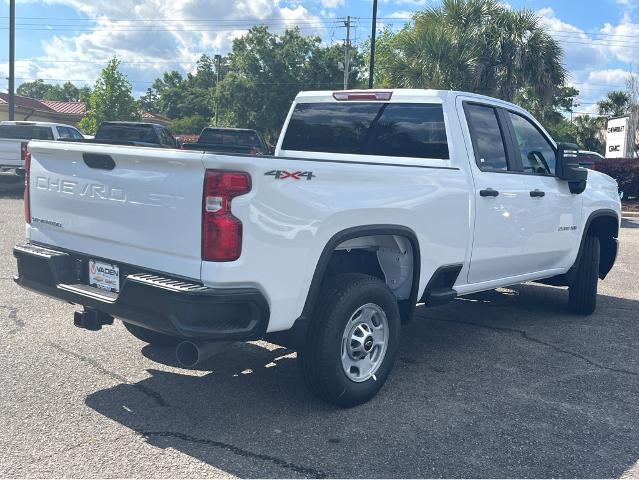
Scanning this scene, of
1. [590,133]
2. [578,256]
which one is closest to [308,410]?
[578,256]

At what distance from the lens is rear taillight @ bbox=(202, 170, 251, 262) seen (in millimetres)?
3422

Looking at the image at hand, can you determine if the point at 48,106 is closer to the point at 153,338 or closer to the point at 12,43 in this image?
the point at 12,43

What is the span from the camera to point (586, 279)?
6.93 meters

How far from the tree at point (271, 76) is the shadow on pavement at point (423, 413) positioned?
140 feet

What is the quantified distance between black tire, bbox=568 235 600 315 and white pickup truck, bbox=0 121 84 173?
13513mm

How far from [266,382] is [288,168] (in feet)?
5.84

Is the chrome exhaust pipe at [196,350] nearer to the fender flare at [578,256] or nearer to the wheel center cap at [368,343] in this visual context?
the wheel center cap at [368,343]

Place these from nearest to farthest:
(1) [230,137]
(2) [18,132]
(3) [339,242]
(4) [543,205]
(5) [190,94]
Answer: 1. (3) [339,242]
2. (4) [543,205]
3. (1) [230,137]
4. (2) [18,132]
5. (5) [190,94]

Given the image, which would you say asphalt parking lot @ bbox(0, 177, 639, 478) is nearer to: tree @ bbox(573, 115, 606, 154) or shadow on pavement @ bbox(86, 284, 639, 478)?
shadow on pavement @ bbox(86, 284, 639, 478)

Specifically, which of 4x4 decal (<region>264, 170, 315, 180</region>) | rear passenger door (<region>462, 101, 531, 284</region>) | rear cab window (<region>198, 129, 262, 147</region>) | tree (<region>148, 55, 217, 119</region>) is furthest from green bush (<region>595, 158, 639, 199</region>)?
tree (<region>148, 55, 217, 119</region>)

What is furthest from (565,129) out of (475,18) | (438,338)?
(438,338)

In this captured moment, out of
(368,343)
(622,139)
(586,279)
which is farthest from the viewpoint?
(622,139)

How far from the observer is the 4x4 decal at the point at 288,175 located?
11.7ft

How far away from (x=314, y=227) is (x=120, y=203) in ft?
3.64
